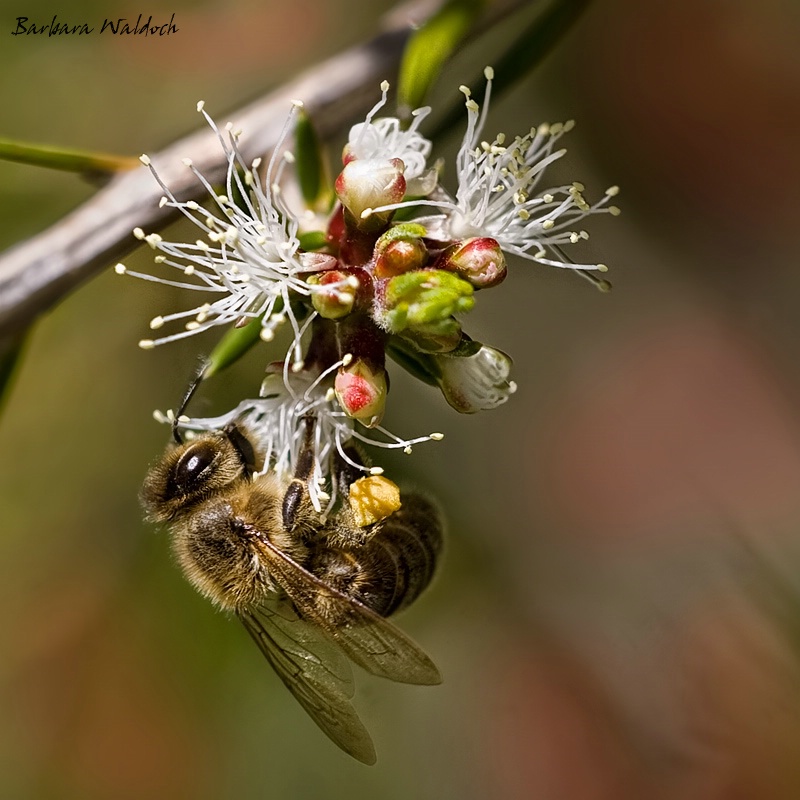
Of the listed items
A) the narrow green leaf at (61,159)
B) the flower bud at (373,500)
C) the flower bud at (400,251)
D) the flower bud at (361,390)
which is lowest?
the flower bud at (373,500)

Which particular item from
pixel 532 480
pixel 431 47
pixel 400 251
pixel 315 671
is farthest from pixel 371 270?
→ pixel 532 480

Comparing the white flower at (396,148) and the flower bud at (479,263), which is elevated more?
the white flower at (396,148)

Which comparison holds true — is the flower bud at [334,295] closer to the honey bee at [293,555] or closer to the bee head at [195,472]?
the honey bee at [293,555]

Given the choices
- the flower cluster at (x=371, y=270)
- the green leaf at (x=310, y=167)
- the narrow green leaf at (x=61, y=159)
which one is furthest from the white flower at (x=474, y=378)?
the narrow green leaf at (x=61, y=159)
